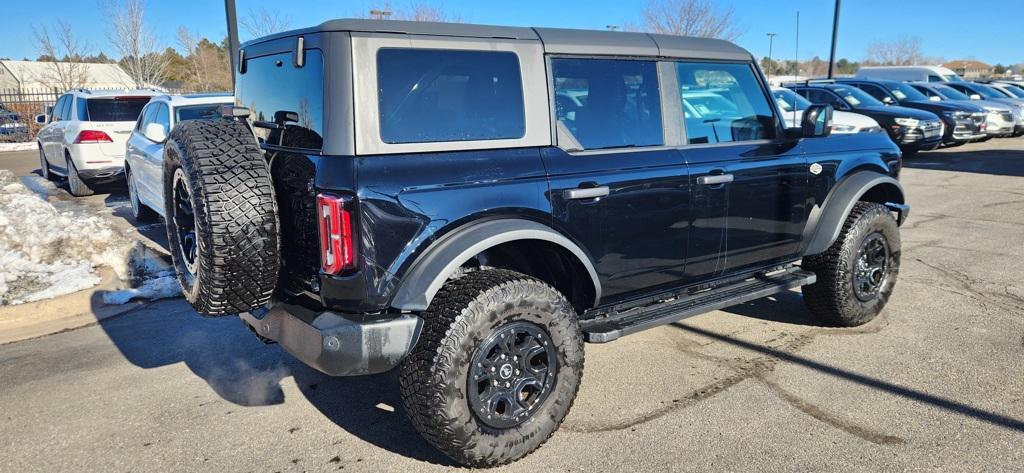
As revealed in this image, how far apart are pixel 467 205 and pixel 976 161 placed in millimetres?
15664

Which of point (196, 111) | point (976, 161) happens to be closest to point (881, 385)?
point (196, 111)

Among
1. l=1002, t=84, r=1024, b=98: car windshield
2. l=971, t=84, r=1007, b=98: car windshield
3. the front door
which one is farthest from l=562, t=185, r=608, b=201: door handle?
l=1002, t=84, r=1024, b=98: car windshield

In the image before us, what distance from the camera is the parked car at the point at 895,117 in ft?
47.4

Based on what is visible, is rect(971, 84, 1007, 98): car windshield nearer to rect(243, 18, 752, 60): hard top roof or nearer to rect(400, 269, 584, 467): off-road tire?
rect(243, 18, 752, 60): hard top roof

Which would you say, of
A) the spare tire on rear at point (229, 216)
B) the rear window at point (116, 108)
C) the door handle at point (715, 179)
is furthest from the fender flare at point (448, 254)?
the rear window at point (116, 108)

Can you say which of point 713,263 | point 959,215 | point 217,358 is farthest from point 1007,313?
point 217,358

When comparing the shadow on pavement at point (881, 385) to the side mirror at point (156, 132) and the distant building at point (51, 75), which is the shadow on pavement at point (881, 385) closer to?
the side mirror at point (156, 132)

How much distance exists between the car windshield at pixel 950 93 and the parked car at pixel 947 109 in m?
2.39

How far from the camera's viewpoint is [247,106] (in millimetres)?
3836

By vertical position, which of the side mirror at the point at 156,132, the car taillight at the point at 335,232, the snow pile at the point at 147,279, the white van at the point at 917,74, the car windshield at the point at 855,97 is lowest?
the snow pile at the point at 147,279

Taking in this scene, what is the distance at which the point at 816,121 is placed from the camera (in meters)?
4.33

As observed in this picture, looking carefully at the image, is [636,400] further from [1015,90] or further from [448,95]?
[1015,90]

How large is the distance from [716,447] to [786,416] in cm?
54

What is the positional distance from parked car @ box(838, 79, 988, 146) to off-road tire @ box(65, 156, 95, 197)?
16.3 meters
